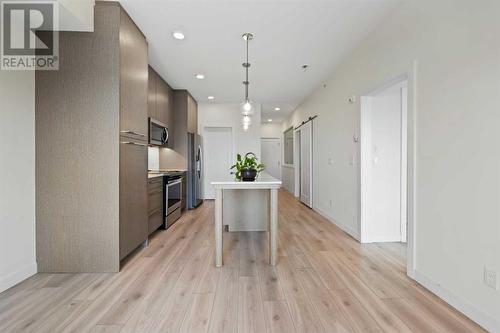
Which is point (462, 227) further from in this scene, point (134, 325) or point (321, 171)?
point (321, 171)

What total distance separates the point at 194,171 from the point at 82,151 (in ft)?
9.89

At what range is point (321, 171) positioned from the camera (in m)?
4.54

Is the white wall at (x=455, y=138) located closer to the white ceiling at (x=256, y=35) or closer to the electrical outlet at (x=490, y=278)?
the electrical outlet at (x=490, y=278)

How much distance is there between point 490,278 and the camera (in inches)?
56.9

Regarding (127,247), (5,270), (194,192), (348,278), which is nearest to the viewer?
(5,270)

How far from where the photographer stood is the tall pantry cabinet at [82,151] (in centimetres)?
214

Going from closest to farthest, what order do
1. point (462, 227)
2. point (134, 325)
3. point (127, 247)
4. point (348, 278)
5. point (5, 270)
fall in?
1. point (134, 325)
2. point (462, 227)
3. point (5, 270)
4. point (348, 278)
5. point (127, 247)

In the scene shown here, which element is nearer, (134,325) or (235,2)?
(134,325)

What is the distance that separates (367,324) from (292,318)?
0.47m

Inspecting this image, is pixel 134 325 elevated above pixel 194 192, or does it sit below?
below

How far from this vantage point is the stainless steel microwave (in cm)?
372

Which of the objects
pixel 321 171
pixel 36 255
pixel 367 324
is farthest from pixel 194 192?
pixel 367 324

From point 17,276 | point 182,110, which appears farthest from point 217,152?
point 17,276

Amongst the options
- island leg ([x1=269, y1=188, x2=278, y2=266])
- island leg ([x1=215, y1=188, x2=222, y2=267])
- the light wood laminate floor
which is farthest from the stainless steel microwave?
island leg ([x1=269, y1=188, x2=278, y2=266])
